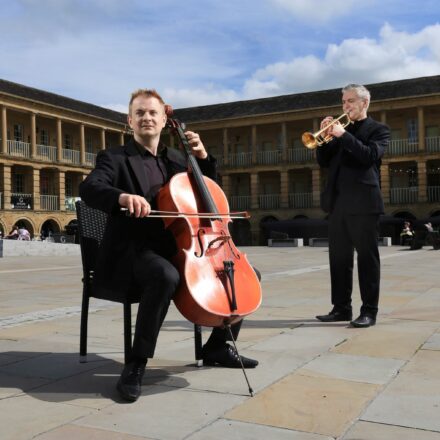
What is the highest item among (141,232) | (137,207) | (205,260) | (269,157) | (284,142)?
(284,142)

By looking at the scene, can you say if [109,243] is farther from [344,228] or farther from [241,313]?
[344,228]

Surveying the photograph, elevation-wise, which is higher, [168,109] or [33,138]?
[33,138]

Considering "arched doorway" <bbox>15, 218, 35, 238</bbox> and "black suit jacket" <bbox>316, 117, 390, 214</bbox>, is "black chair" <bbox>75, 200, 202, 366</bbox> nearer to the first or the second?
"black suit jacket" <bbox>316, 117, 390, 214</bbox>

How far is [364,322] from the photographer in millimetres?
4844

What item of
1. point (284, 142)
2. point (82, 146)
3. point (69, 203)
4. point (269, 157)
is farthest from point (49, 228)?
point (284, 142)

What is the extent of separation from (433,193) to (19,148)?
88.1 ft

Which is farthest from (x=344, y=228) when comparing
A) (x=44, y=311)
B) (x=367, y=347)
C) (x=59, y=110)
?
(x=59, y=110)

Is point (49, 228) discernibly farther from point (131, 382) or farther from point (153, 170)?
point (131, 382)

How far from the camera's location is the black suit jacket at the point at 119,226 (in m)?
3.08

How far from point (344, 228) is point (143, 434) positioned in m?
3.34

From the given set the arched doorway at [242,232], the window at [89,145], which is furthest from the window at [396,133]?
the window at [89,145]

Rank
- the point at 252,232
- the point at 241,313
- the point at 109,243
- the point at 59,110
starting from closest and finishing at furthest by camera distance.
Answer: the point at 241,313
the point at 109,243
the point at 59,110
the point at 252,232

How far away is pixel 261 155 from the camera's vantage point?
44188mm

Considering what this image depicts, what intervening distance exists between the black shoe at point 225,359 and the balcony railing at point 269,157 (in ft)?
132
